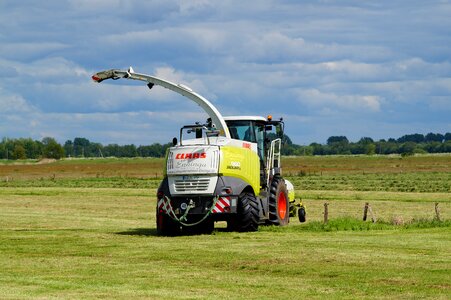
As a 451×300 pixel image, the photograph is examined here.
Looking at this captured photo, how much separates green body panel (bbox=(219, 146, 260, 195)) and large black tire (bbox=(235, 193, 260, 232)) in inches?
27.0

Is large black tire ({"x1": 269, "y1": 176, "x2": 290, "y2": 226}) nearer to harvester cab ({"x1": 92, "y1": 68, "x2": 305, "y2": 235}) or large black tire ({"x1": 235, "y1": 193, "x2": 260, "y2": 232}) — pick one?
harvester cab ({"x1": 92, "y1": 68, "x2": 305, "y2": 235})

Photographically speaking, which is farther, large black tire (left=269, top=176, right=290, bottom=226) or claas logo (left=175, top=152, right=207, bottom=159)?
large black tire (left=269, top=176, right=290, bottom=226)

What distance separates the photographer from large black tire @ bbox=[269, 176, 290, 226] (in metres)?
32.7

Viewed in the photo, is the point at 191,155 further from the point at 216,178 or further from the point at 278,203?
the point at 278,203

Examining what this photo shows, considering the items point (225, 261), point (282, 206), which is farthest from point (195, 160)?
point (225, 261)

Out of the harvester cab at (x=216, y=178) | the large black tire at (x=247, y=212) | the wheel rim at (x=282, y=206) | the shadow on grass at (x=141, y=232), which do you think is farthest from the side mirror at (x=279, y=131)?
the shadow on grass at (x=141, y=232)

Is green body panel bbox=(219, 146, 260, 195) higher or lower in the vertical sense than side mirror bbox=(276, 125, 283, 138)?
lower

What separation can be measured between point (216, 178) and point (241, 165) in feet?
3.75

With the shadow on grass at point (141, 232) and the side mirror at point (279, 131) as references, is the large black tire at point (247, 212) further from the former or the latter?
the shadow on grass at point (141, 232)

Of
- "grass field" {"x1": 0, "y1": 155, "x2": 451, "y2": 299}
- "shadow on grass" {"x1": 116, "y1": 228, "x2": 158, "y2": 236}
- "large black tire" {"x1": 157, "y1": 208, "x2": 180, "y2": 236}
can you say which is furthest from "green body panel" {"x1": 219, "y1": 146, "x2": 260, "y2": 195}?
"shadow on grass" {"x1": 116, "y1": 228, "x2": 158, "y2": 236}

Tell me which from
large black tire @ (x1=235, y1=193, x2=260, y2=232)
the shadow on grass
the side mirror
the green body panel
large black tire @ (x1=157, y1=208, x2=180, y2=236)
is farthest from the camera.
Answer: the side mirror

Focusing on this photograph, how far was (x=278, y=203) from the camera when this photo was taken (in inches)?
1307

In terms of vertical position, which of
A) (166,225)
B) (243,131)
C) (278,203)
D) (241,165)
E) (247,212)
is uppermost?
(243,131)

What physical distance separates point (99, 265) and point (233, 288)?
5.26m
